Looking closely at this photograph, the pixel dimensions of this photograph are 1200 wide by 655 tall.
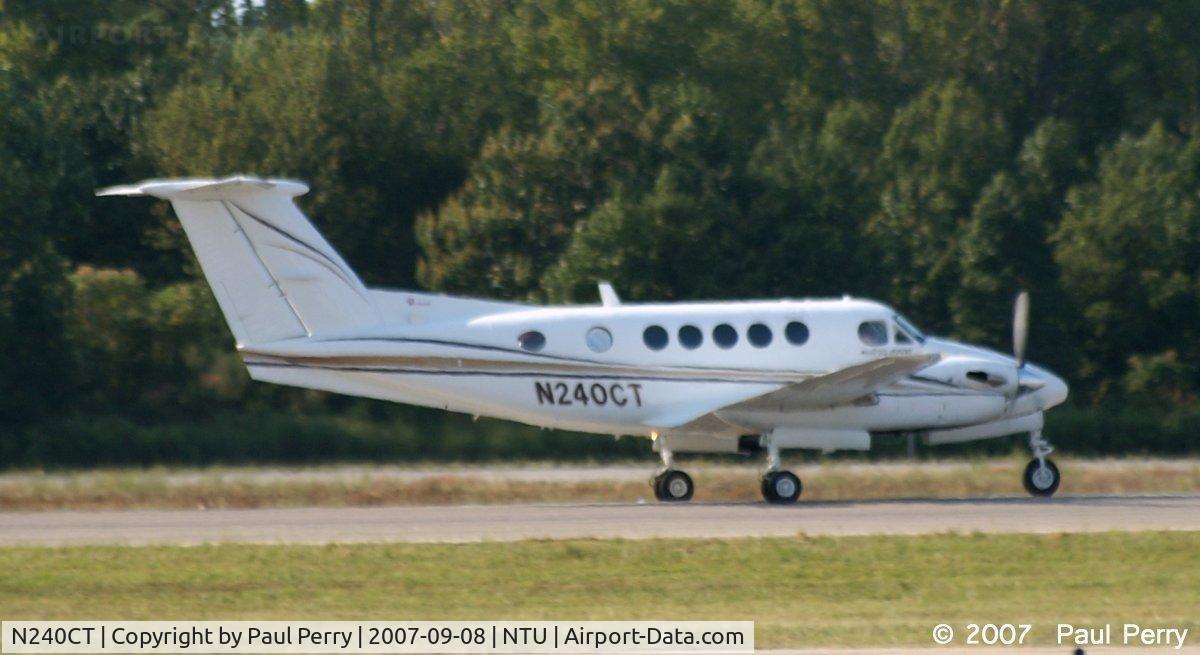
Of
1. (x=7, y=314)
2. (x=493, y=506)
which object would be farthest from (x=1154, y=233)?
(x=7, y=314)

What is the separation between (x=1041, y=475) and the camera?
21.1 metres

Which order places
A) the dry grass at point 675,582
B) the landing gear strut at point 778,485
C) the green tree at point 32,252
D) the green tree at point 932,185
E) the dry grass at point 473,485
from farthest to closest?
the green tree at point 932,185 → the green tree at point 32,252 → the dry grass at point 473,485 → the landing gear strut at point 778,485 → the dry grass at point 675,582

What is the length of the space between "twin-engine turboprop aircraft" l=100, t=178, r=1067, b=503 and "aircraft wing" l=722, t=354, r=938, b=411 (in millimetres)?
26

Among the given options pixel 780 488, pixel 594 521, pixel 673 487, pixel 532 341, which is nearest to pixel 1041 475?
pixel 780 488

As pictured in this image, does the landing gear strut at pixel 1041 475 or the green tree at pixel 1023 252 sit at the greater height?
the green tree at pixel 1023 252

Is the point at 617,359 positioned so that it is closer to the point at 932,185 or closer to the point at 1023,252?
the point at 1023,252

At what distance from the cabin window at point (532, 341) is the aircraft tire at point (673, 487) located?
239 cm

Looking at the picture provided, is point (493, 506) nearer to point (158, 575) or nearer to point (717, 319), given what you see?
point (717, 319)

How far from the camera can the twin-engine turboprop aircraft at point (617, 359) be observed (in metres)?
20.0

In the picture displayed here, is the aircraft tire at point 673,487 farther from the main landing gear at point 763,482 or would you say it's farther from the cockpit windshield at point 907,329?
the cockpit windshield at point 907,329

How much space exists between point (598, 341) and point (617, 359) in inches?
13.5

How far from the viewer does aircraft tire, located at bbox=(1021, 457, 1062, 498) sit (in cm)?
2109

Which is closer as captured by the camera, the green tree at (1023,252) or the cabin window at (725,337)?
the cabin window at (725,337)

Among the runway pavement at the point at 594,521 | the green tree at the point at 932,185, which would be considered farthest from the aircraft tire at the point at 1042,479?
the green tree at the point at 932,185
